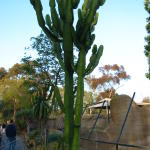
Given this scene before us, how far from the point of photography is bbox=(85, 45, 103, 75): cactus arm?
318 inches

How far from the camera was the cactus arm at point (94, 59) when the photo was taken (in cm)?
808

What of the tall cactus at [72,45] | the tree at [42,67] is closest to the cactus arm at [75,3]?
the tall cactus at [72,45]

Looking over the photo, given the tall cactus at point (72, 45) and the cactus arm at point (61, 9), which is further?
the cactus arm at point (61, 9)

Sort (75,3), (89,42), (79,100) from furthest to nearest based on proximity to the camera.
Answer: (89,42), (75,3), (79,100)

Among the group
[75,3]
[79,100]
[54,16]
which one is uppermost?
[75,3]

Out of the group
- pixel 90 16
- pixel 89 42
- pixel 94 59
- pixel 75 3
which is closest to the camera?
pixel 90 16

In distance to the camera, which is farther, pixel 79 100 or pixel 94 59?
pixel 94 59

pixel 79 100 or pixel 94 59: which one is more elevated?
pixel 94 59

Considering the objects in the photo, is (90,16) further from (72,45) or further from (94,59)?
(94,59)

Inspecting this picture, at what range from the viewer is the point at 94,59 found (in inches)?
324

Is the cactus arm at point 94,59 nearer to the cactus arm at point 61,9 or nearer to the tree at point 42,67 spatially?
the cactus arm at point 61,9

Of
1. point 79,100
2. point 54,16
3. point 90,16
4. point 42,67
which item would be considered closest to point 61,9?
point 54,16

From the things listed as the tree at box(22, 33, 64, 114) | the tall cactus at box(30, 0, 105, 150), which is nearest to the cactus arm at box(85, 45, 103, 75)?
the tall cactus at box(30, 0, 105, 150)

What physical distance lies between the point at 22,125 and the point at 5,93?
14605 mm
